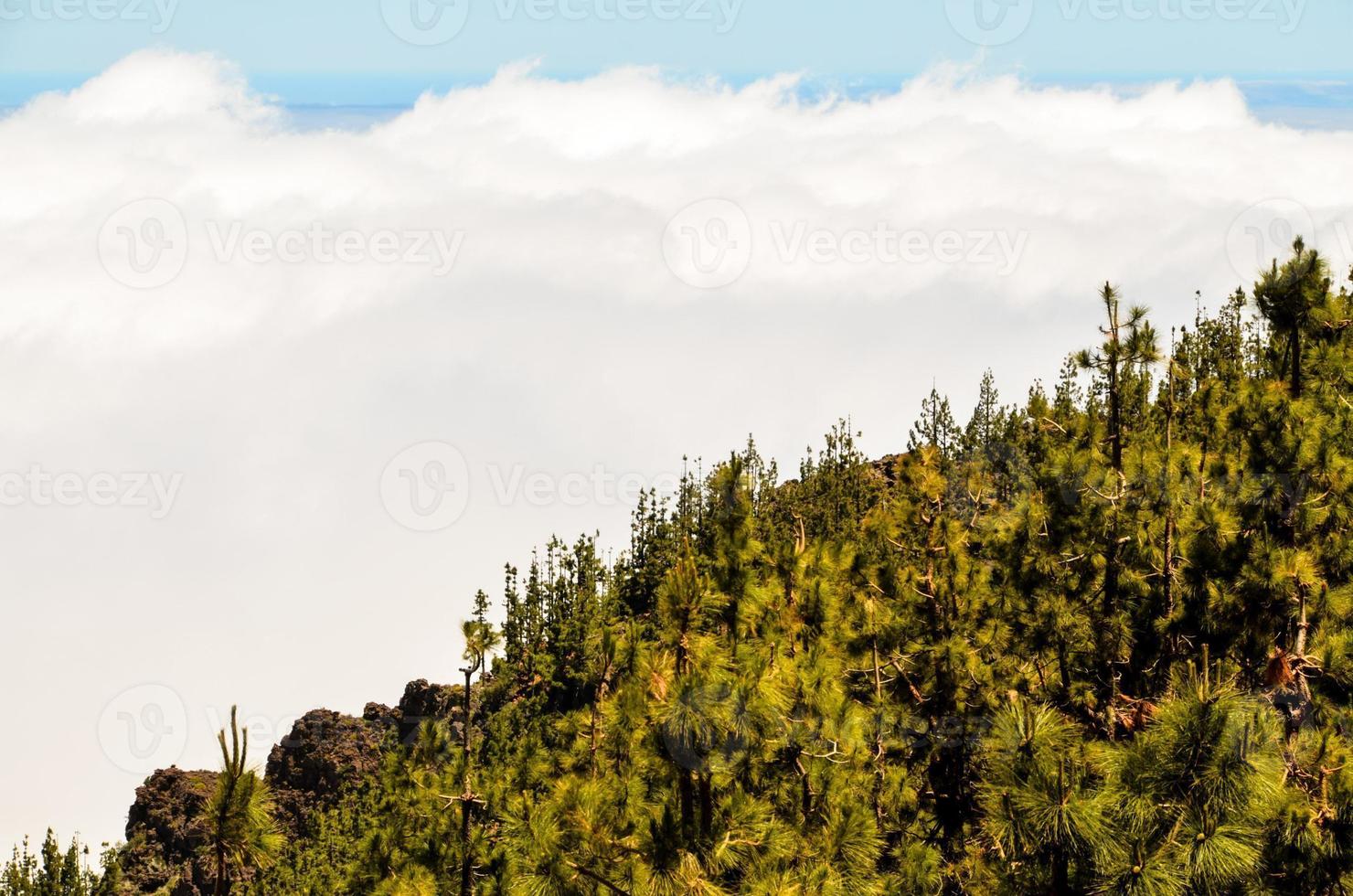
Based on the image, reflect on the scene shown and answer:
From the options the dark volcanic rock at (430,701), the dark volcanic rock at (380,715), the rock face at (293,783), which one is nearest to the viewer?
the rock face at (293,783)

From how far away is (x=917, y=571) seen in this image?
19.7 meters

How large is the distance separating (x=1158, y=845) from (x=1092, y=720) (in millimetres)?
8199

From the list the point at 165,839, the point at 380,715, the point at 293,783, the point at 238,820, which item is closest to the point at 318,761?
the point at 293,783

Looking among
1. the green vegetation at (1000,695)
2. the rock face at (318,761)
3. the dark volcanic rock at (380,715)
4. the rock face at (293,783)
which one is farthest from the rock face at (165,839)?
the green vegetation at (1000,695)

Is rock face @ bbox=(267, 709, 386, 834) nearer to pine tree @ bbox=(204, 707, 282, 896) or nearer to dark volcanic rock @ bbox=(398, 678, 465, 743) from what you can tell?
dark volcanic rock @ bbox=(398, 678, 465, 743)

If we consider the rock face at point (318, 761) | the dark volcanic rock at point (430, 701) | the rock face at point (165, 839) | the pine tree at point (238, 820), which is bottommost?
the rock face at point (165, 839)

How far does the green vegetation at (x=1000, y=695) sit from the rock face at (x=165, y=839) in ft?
99.8

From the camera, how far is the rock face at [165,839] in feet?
175

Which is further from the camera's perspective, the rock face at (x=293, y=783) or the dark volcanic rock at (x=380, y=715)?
the dark volcanic rock at (x=380, y=715)

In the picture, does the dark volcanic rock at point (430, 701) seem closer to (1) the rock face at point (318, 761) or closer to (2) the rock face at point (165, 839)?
(1) the rock face at point (318, 761)

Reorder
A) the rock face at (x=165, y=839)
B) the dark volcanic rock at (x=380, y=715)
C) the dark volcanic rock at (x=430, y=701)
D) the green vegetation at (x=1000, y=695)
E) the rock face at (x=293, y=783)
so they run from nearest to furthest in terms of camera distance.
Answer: the green vegetation at (x=1000, y=695) → the rock face at (x=165, y=839) → the rock face at (x=293, y=783) → the dark volcanic rock at (x=430, y=701) → the dark volcanic rock at (x=380, y=715)

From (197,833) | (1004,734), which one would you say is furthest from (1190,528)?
(197,833)

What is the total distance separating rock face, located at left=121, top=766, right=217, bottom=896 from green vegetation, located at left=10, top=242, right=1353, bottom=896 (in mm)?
30432

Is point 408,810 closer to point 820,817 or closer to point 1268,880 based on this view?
point 820,817
